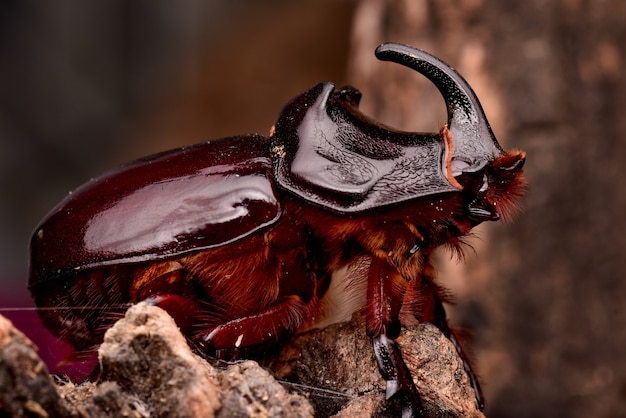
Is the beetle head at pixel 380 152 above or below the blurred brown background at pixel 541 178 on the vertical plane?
above

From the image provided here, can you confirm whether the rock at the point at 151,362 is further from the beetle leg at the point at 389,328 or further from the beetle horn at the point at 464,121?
the beetle horn at the point at 464,121

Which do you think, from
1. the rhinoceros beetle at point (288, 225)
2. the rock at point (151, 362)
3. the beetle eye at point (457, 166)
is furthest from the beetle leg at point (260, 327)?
the beetle eye at point (457, 166)

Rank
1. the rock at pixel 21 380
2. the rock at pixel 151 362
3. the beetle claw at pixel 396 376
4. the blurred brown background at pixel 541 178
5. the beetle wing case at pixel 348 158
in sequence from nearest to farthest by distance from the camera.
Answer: the rock at pixel 21 380 → the rock at pixel 151 362 → the beetle claw at pixel 396 376 → the beetle wing case at pixel 348 158 → the blurred brown background at pixel 541 178

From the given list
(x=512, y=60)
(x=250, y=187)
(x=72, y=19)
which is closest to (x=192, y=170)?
(x=250, y=187)

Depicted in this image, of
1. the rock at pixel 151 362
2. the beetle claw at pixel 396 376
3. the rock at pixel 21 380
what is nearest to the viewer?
the rock at pixel 21 380

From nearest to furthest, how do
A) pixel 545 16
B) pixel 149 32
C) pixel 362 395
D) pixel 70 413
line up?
1. pixel 70 413
2. pixel 362 395
3. pixel 545 16
4. pixel 149 32

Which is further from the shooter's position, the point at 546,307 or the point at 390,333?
the point at 546,307

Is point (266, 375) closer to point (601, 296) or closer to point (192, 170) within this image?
point (192, 170)
